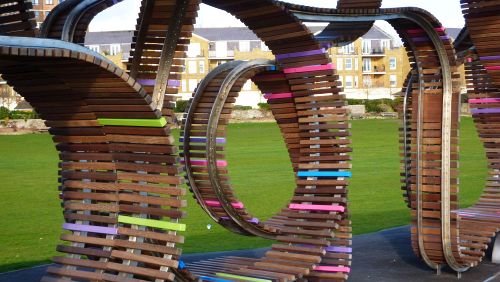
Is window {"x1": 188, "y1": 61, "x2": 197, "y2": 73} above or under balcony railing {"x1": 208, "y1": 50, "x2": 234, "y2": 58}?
under

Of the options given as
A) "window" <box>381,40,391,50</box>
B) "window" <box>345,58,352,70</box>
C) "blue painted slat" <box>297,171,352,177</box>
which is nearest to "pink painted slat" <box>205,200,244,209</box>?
Answer: "blue painted slat" <box>297,171,352,177</box>

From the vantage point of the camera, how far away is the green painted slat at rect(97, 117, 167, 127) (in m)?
7.55

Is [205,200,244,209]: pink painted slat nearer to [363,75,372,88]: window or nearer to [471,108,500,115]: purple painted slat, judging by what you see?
[471,108,500,115]: purple painted slat

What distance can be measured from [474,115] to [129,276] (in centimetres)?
768

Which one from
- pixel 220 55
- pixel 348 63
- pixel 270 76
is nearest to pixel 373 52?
pixel 348 63

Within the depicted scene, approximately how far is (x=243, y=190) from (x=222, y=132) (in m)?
11.2

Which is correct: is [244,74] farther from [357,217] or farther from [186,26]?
[357,217]

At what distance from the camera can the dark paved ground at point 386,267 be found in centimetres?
1191

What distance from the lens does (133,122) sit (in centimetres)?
771

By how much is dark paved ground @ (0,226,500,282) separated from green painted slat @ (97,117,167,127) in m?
4.57

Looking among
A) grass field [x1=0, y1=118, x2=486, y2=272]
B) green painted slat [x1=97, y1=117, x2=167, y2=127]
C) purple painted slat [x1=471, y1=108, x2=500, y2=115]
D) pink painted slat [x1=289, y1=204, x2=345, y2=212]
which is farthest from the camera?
grass field [x1=0, y1=118, x2=486, y2=272]

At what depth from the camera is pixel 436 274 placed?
12203 mm

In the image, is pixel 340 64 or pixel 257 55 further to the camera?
pixel 340 64

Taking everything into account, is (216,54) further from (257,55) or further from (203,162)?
(203,162)
